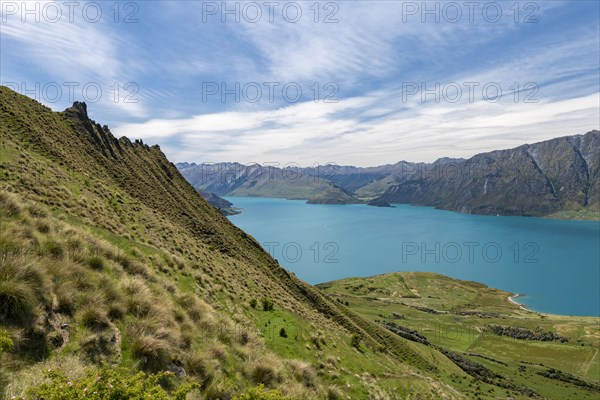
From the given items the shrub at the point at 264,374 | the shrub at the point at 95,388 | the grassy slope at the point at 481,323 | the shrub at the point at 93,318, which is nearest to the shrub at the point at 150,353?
the shrub at the point at 93,318

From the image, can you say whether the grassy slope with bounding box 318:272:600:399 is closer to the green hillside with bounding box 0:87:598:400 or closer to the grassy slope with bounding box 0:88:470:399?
the grassy slope with bounding box 0:88:470:399

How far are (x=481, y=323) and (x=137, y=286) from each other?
151728 mm

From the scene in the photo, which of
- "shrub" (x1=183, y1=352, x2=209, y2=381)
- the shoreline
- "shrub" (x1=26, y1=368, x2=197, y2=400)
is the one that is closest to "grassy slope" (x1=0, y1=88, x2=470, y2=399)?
"shrub" (x1=183, y1=352, x2=209, y2=381)

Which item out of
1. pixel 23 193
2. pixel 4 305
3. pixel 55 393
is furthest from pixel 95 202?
pixel 55 393

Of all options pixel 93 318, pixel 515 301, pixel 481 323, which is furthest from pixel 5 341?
pixel 515 301

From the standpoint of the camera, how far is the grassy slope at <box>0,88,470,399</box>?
10.9m

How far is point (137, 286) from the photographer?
46.4 feet

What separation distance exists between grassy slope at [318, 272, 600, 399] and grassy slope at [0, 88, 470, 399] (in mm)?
53009

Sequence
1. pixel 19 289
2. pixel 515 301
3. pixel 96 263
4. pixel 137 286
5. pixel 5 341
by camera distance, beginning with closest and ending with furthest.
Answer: pixel 5 341 < pixel 19 289 < pixel 96 263 < pixel 137 286 < pixel 515 301

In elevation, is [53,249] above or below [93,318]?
above

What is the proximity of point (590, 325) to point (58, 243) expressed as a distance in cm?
17330

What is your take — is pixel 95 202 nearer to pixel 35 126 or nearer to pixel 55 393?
pixel 35 126

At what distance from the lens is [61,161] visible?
3728cm

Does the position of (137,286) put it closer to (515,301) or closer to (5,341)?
(5,341)
